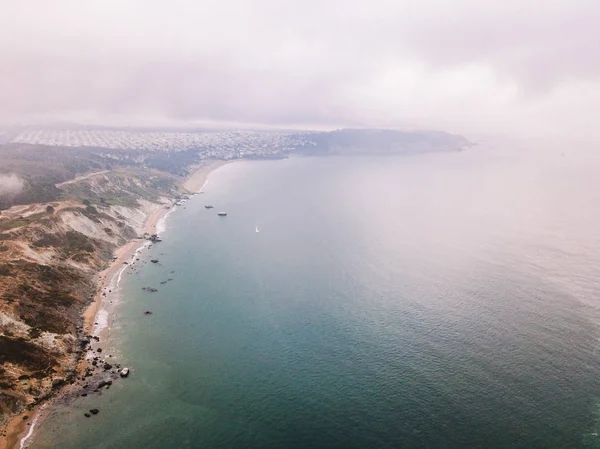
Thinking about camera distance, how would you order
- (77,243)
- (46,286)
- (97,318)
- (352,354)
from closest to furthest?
1. (352,354)
2. (97,318)
3. (46,286)
4. (77,243)

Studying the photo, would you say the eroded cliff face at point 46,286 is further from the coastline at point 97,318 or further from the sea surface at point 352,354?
the sea surface at point 352,354

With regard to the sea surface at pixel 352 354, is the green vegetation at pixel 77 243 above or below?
above

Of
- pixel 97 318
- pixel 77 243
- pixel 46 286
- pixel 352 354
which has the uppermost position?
pixel 77 243

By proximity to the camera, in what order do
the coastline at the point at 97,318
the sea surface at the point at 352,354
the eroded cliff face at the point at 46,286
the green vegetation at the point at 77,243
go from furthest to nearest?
the green vegetation at the point at 77,243 → the eroded cliff face at the point at 46,286 → the sea surface at the point at 352,354 → the coastline at the point at 97,318

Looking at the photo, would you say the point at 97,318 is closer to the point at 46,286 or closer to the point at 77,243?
the point at 46,286

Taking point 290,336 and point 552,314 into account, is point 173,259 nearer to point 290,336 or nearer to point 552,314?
point 290,336

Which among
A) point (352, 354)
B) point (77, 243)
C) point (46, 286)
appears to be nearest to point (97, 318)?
point (46, 286)

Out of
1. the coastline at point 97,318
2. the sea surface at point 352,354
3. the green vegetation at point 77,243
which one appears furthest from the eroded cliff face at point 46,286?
the sea surface at point 352,354

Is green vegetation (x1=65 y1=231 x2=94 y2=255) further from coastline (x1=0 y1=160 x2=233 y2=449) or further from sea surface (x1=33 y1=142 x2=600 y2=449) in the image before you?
sea surface (x1=33 y1=142 x2=600 y2=449)

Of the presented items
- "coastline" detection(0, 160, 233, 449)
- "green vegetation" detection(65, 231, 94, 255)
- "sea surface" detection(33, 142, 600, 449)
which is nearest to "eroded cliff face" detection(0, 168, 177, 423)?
"green vegetation" detection(65, 231, 94, 255)
